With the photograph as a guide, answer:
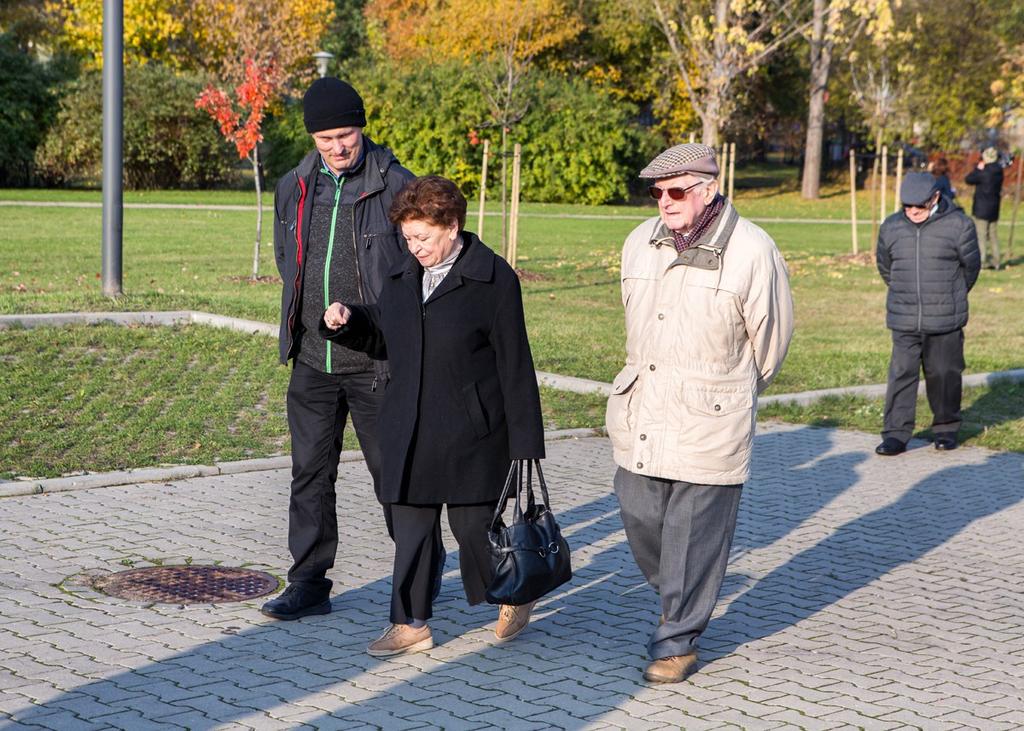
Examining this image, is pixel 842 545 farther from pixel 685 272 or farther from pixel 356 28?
pixel 356 28

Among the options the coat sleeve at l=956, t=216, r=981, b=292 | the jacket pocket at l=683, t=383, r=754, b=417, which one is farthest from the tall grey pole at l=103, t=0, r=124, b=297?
the jacket pocket at l=683, t=383, r=754, b=417

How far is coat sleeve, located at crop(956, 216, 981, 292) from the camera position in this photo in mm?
9547

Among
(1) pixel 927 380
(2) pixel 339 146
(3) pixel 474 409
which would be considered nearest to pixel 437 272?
(3) pixel 474 409

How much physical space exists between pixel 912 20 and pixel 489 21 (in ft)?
46.9

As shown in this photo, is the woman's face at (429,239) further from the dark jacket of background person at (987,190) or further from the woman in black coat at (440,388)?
the dark jacket of background person at (987,190)

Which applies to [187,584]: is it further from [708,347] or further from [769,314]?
[769,314]

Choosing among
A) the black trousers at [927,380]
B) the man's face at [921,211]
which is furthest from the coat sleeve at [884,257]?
the black trousers at [927,380]

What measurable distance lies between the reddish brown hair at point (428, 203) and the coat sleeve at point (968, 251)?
5.42 metres

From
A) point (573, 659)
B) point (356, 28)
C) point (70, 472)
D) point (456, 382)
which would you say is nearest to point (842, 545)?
point (573, 659)

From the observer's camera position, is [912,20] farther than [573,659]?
Yes

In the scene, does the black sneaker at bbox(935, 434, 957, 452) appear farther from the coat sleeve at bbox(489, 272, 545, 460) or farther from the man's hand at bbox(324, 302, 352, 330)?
the man's hand at bbox(324, 302, 352, 330)

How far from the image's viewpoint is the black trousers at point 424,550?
523cm

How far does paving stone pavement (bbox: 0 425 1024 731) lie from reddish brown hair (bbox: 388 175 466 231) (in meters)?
1.57

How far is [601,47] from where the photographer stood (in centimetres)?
5003
